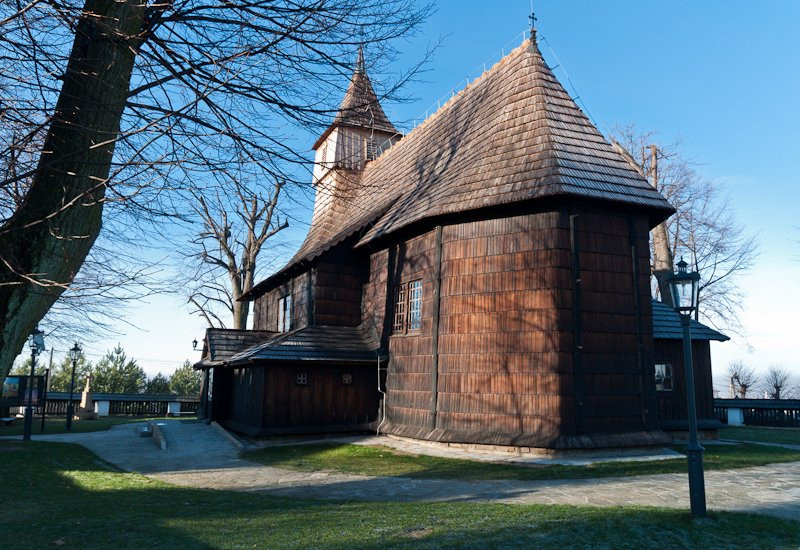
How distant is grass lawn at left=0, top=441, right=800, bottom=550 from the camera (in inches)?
236

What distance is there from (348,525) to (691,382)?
492 centimetres

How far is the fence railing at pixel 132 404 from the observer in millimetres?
30781

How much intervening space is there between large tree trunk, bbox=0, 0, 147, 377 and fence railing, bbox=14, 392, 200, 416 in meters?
29.5

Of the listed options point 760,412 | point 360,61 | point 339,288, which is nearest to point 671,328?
point 339,288

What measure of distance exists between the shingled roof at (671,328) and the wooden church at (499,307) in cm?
7

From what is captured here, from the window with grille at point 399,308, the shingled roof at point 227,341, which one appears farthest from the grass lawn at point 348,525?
the shingled roof at point 227,341

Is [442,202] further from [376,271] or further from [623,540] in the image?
[623,540]

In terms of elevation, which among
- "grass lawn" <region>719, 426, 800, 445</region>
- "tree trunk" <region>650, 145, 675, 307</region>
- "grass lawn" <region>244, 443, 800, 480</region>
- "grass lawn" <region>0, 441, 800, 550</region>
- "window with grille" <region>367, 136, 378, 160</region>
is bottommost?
"grass lawn" <region>719, 426, 800, 445</region>

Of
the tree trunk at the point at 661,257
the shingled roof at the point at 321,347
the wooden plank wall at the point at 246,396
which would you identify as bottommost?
the wooden plank wall at the point at 246,396

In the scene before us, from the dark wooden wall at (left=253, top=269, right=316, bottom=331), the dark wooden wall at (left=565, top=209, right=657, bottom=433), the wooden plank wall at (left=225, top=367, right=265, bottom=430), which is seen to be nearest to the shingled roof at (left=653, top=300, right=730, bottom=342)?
the dark wooden wall at (left=565, top=209, right=657, bottom=433)

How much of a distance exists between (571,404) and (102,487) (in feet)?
31.2

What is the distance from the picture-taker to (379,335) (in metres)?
17.8

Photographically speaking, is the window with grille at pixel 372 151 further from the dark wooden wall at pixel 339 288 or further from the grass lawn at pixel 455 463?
the grass lawn at pixel 455 463

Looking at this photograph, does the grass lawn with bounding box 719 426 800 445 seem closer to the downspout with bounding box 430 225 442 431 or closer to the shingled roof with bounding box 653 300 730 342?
the shingled roof with bounding box 653 300 730 342
